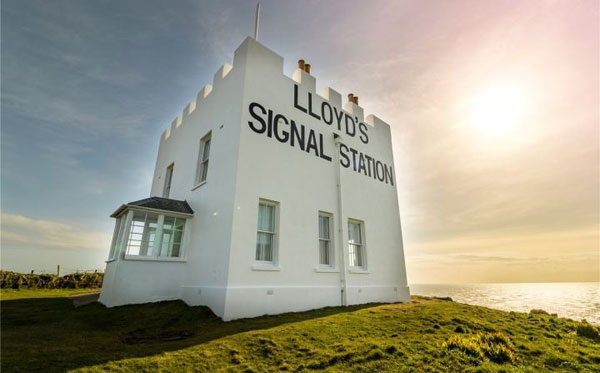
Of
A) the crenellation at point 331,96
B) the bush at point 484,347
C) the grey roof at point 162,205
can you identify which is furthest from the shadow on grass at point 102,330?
the crenellation at point 331,96

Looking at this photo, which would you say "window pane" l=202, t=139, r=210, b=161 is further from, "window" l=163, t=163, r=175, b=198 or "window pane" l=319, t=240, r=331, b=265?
"window pane" l=319, t=240, r=331, b=265

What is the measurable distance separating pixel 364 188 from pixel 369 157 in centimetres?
186

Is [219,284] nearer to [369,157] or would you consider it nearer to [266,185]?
[266,185]

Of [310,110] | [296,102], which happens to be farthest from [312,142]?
[296,102]

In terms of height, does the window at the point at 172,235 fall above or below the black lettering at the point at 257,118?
below

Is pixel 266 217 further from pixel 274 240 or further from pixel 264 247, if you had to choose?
pixel 264 247

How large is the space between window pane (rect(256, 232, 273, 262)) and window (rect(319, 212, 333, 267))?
2253 millimetres

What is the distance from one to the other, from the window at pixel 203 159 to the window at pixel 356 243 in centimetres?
642

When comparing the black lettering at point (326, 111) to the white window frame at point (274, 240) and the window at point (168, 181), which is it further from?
the window at point (168, 181)

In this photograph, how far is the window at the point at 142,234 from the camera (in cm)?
955

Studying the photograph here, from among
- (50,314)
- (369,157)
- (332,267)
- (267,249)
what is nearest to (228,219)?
(267,249)

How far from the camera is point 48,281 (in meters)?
16.6

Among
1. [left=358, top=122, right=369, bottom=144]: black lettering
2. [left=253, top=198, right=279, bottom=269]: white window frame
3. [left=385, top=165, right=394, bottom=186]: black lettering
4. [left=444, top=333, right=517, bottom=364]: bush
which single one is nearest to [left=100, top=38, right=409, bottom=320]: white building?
[left=253, top=198, right=279, bottom=269]: white window frame

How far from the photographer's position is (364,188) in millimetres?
13109
